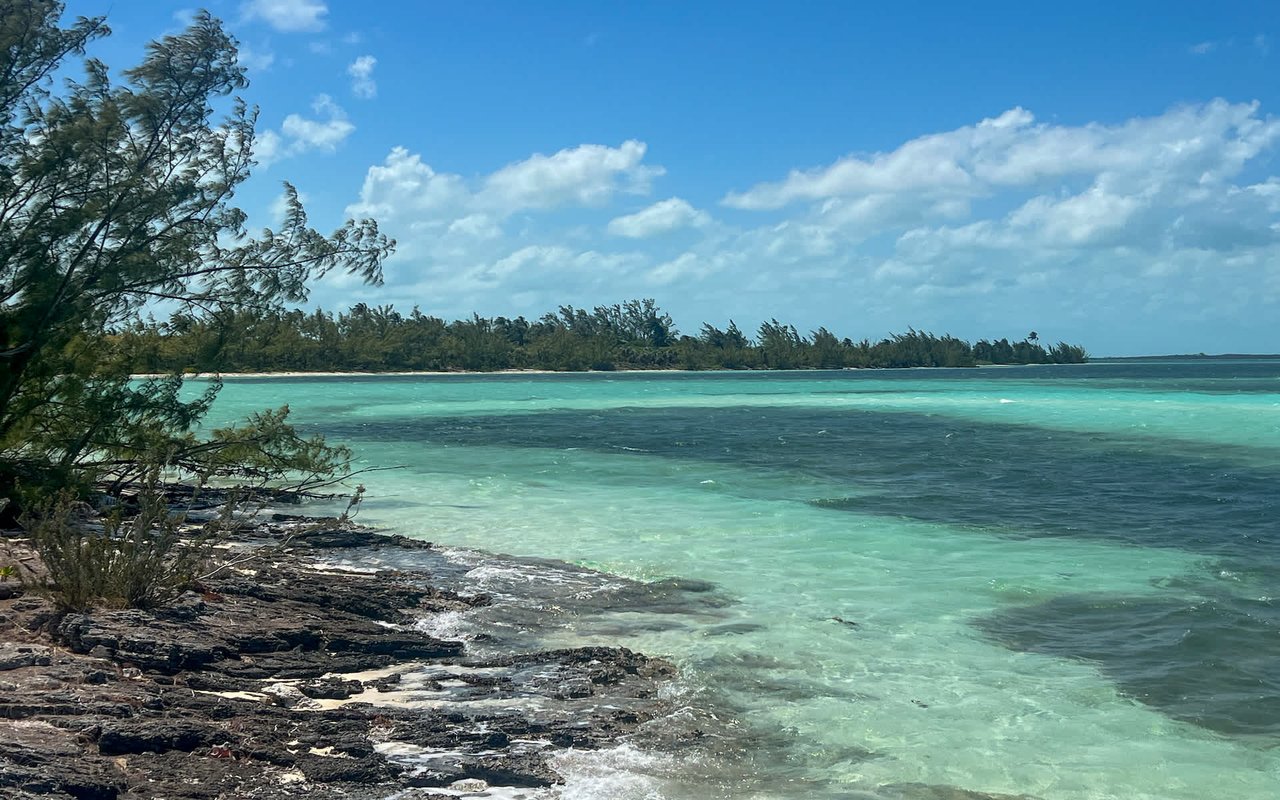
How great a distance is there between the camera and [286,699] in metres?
6.32

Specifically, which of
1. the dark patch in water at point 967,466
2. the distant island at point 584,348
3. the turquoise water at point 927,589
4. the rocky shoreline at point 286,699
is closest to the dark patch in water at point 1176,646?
the turquoise water at point 927,589

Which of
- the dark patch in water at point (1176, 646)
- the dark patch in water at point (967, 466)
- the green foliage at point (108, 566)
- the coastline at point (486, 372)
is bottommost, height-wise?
the dark patch in water at point (1176, 646)

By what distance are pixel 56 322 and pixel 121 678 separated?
13.3ft

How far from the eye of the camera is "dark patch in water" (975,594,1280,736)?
24.3 feet

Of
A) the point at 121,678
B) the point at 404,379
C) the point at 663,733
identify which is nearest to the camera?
the point at 121,678

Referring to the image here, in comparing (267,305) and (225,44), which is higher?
(225,44)

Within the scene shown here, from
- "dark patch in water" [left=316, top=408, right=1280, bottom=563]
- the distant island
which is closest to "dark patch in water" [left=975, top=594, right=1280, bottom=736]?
"dark patch in water" [left=316, top=408, right=1280, bottom=563]

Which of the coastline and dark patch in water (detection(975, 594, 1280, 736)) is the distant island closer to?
the coastline

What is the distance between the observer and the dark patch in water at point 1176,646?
740 centimetres

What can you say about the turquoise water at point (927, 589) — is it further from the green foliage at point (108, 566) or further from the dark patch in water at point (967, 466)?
the green foliage at point (108, 566)

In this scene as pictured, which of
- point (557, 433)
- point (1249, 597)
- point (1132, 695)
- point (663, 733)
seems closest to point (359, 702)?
point (663, 733)

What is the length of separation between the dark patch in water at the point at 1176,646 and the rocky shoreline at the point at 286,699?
3.48 m

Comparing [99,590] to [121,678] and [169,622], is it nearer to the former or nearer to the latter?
[169,622]

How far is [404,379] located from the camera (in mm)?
89125
